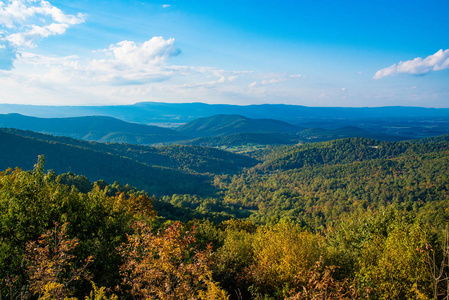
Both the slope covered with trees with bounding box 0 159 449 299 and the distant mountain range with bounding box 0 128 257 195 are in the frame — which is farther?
the distant mountain range with bounding box 0 128 257 195

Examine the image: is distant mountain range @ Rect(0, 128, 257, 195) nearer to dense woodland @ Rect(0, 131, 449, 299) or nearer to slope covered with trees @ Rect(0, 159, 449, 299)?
dense woodland @ Rect(0, 131, 449, 299)

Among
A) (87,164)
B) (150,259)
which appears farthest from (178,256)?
(87,164)

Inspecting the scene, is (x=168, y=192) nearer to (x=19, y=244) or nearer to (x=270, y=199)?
(x=270, y=199)

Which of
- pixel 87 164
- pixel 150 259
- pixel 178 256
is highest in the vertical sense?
pixel 178 256

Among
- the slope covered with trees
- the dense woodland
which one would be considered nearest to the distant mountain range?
the dense woodland

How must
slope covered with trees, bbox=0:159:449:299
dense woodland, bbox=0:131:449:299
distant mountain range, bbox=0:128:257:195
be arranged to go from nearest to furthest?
1. dense woodland, bbox=0:131:449:299
2. slope covered with trees, bbox=0:159:449:299
3. distant mountain range, bbox=0:128:257:195

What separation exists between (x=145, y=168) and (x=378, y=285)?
520 feet

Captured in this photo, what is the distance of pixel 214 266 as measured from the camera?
→ 17.9 metres

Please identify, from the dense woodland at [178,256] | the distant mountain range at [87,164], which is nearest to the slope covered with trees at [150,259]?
the dense woodland at [178,256]

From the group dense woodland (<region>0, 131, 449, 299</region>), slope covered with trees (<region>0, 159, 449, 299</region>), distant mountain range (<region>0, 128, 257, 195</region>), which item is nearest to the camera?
dense woodland (<region>0, 131, 449, 299</region>)

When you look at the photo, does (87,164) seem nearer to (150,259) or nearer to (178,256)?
(150,259)

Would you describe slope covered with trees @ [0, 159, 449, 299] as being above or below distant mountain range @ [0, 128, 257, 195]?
above

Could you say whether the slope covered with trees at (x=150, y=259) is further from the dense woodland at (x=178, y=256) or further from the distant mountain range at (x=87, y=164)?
the distant mountain range at (x=87, y=164)

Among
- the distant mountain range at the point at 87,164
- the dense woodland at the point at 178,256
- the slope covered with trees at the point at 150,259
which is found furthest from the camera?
the distant mountain range at the point at 87,164
